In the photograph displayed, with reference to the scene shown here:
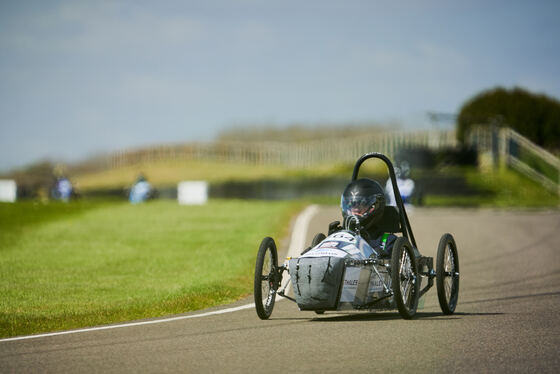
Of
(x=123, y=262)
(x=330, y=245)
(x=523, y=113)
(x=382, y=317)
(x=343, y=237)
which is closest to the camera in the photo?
(x=330, y=245)

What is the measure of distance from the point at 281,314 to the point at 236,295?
225 centimetres

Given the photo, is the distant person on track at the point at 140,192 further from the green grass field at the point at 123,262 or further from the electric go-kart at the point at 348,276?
the electric go-kart at the point at 348,276

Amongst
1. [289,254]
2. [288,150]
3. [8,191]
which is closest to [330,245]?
[289,254]

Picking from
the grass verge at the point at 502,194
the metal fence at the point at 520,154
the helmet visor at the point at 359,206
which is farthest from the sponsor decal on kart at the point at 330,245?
the metal fence at the point at 520,154

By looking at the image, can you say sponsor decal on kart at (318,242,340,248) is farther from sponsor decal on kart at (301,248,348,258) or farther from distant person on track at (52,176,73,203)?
distant person on track at (52,176,73,203)

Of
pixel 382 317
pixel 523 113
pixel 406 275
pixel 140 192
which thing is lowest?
pixel 140 192

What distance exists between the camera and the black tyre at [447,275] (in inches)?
393

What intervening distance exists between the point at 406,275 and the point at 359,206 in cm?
99

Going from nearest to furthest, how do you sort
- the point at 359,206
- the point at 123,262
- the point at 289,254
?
1. the point at 359,206
2. the point at 289,254
3. the point at 123,262

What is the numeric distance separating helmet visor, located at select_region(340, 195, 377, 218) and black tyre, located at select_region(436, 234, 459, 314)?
0.86 metres

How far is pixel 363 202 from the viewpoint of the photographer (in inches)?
408

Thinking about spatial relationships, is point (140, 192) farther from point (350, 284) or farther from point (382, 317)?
point (350, 284)

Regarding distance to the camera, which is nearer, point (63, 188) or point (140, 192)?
point (140, 192)

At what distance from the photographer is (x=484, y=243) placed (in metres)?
19.5
